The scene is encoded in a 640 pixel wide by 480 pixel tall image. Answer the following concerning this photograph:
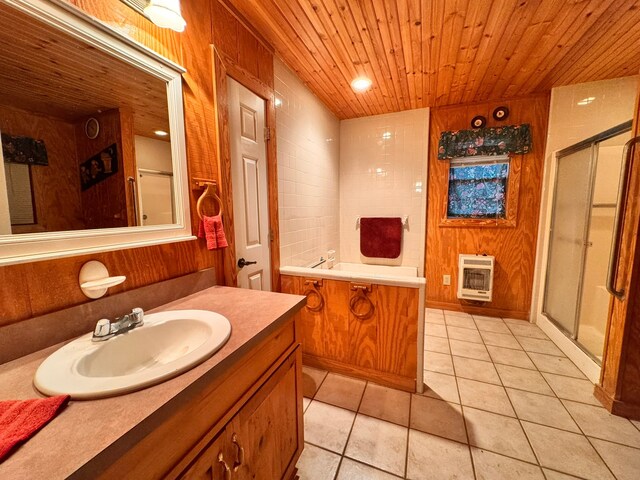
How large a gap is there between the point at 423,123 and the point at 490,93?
660 millimetres

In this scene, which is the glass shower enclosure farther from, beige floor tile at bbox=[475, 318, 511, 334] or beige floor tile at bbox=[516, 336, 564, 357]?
beige floor tile at bbox=[475, 318, 511, 334]

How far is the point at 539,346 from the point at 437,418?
150cm

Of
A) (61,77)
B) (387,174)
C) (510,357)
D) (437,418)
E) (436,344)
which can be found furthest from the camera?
(387,174)

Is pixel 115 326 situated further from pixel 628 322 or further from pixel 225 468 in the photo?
pixel 628 322

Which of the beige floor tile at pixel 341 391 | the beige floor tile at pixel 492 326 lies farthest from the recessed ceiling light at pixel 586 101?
the beige floor tile at pixel 341 391

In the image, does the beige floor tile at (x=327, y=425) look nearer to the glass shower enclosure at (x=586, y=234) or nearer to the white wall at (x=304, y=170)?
the white wall at (x=304, y=170)

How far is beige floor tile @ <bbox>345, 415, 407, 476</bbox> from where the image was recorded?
1.27 meters

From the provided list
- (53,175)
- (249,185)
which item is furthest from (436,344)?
(53,175)

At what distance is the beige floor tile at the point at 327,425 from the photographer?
1384mm

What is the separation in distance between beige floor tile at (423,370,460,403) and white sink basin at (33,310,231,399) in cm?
160

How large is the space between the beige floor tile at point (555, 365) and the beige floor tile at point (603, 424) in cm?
37

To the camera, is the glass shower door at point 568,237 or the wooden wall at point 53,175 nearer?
the wooden wall at point 53,175

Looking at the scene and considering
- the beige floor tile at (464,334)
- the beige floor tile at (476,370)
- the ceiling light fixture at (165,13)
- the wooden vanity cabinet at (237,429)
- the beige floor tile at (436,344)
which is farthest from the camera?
the beige floor tile at (464,334)

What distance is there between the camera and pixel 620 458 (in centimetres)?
126
